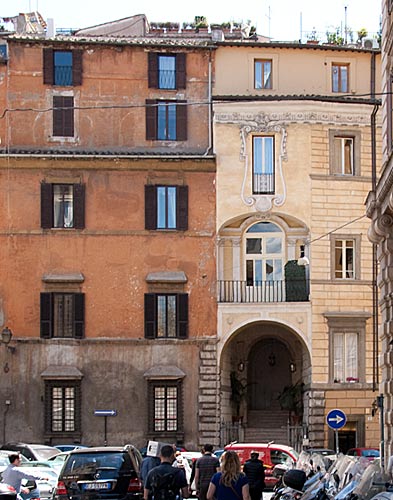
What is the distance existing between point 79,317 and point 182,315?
3.76m

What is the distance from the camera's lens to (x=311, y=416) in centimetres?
4528

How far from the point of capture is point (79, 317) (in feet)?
149

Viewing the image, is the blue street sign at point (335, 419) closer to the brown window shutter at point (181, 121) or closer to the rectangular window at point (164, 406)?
the rectangular window at point (164, 406)

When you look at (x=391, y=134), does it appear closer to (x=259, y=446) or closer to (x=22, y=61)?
(x=259, y=446)

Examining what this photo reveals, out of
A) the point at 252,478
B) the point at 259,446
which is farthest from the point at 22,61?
the point at 252,478

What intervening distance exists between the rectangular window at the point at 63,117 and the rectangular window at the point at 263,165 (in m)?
6.98

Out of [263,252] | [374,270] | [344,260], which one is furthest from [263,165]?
[374,270]

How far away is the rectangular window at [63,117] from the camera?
46.9 meters

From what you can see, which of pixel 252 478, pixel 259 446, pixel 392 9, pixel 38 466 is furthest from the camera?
pixel 259 446

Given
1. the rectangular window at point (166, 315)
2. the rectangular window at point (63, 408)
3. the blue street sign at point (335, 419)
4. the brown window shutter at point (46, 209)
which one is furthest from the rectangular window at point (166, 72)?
the blue street sign at point (335, 419)

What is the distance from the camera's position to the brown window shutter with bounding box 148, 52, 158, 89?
47312 millimetres

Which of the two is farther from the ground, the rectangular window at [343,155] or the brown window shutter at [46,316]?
the rectangular window at [343,155]

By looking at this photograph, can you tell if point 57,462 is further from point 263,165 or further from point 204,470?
point 263,165

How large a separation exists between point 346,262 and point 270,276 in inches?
114
